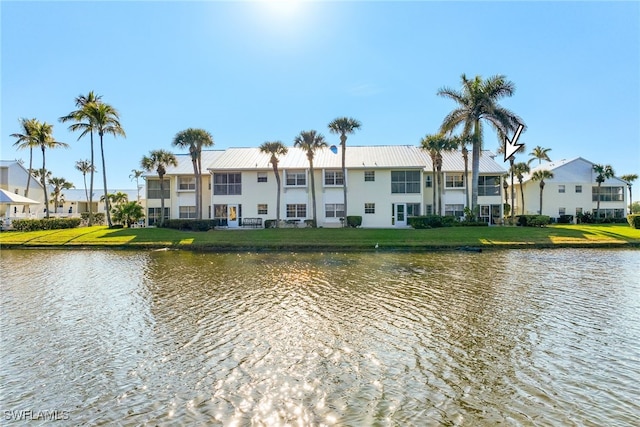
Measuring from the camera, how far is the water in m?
5.48

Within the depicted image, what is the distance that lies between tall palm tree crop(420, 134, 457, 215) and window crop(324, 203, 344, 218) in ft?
32.9

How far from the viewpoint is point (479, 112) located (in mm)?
35594

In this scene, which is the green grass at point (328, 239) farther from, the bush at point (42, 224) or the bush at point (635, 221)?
the bush at point (635, 221)

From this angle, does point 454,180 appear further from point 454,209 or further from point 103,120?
point 103,120

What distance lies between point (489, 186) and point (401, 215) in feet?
37.8

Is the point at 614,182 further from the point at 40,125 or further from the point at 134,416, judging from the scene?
the point at 40,125

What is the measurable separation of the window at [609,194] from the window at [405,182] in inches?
1213

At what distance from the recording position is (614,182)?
52.7m

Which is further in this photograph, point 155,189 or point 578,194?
point 578,194

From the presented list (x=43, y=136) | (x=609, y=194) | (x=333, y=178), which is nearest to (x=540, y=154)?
(x=609, y=194)

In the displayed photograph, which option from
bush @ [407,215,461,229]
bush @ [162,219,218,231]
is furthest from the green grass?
bush @ [407,215,461,229]

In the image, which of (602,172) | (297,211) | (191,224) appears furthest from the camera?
(602,172)

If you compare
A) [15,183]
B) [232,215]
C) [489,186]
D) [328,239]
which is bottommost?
[328,239]

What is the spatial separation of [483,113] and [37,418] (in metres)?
38.5
